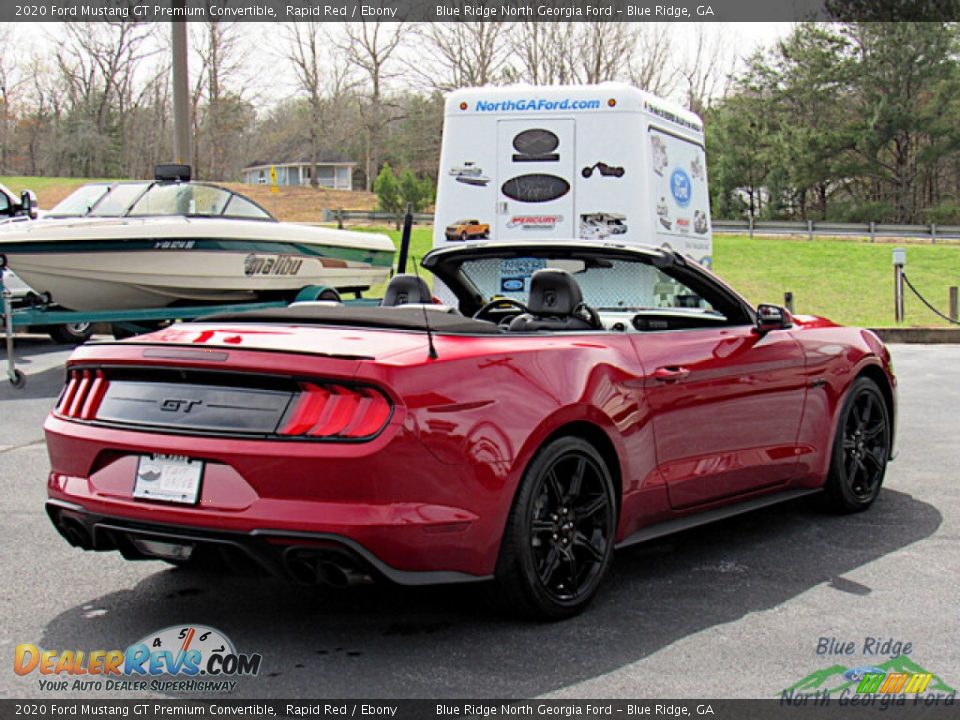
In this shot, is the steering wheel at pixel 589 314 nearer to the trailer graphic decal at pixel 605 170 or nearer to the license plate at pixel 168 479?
the license plate at pixel 168 479

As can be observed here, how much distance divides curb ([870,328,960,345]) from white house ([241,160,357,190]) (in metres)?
68.6

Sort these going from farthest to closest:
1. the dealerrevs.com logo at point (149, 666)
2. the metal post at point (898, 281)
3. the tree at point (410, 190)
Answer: the tree at point (410, 190) → the metal post at point (898, 281) → the dealerrevs.com logo at point (149, 666)

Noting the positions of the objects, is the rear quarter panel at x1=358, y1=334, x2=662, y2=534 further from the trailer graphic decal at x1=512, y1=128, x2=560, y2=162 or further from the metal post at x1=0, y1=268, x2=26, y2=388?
the metal post at x1=0, y1=268, x2=26, y2=388

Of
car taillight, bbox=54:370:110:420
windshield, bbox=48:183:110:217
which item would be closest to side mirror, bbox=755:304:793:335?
car taillight, bbox=54:370:110:420

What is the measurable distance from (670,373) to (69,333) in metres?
13.0

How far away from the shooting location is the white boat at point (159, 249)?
1293 cm

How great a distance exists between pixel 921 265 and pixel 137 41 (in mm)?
39873

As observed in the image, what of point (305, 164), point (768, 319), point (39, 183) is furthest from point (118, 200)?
point (305, 164)

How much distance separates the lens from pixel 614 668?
158 inches

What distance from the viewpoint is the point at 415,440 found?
3.97 metres

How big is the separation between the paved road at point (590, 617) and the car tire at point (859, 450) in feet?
A: 0.47

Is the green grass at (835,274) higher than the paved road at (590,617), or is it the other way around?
the green grass at (835,274)

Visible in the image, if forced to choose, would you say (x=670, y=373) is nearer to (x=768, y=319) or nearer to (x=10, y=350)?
(x=768, y=319)

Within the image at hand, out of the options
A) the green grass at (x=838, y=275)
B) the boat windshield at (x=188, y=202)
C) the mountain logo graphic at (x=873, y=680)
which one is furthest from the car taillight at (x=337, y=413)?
the green grass at (x=838, y=275)
